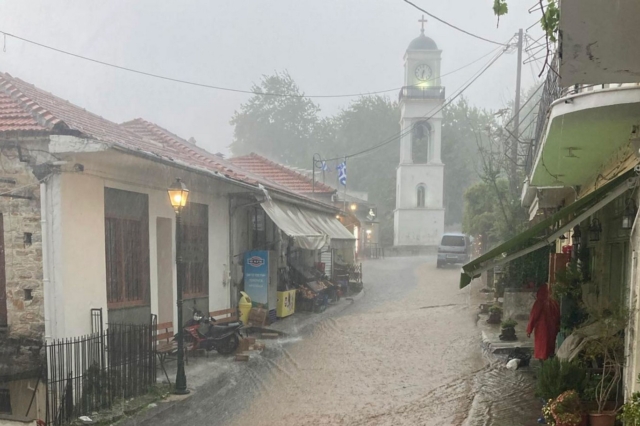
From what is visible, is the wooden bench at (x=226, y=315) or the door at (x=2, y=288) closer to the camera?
the door at (x=2, y=288)

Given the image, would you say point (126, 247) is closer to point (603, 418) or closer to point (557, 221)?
point (557, 221)

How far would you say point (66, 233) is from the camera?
7871 millimetres

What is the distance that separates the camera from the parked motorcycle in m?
10.6

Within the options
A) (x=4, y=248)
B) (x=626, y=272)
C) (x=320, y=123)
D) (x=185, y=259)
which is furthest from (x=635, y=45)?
(x=320, y=123)

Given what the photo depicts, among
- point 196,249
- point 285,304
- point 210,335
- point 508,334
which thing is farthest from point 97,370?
point 285,304

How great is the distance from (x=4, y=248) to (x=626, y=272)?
8962 millimetres

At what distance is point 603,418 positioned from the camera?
18.0ft

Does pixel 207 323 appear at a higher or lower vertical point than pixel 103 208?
lower

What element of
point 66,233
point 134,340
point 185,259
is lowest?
point 134,340

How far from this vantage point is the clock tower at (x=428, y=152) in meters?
38.8

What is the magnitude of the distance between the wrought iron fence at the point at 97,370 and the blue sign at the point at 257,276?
5861 mm

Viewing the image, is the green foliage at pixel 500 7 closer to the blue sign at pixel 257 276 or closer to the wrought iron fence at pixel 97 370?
the wrought iron fence at pixel 97 370

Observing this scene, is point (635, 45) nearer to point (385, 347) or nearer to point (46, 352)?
point (46, 352)

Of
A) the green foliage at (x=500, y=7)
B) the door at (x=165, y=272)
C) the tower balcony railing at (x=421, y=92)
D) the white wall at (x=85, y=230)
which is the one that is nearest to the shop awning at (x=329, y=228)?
the door at (x=165, y=272)
